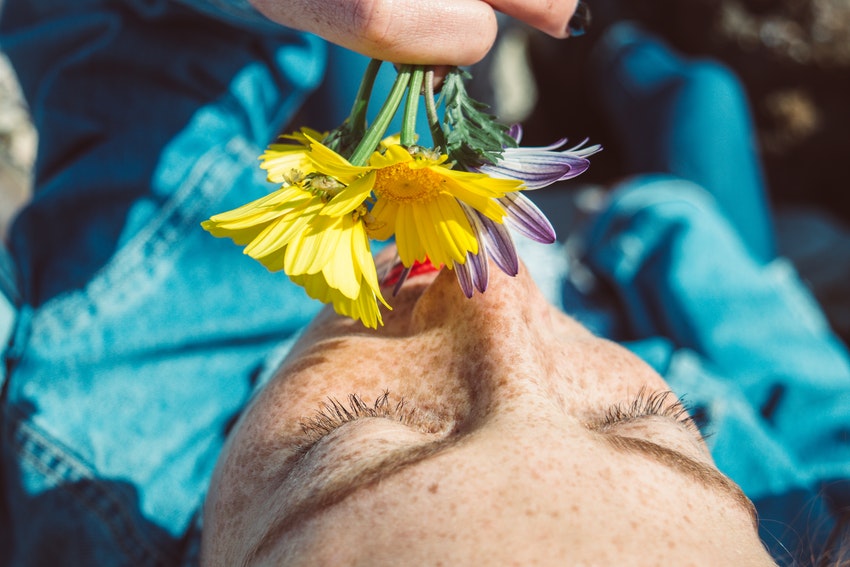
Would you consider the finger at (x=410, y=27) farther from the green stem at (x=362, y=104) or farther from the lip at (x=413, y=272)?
the lip at (x=413, y=272)

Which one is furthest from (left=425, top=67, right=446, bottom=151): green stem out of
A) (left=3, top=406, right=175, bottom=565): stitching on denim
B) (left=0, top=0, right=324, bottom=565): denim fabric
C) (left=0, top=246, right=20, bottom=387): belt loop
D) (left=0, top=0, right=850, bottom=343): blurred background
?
(left=0, top=0, right=850, bottom=343): blurred background

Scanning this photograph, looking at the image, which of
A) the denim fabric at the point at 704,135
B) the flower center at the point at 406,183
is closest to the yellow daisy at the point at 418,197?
the flower center at the point at 406,183

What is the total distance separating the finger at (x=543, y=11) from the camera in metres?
0.69

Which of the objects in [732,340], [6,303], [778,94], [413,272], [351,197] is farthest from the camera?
[778,94]

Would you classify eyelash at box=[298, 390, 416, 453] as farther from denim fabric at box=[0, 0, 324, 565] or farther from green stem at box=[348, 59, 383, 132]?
denim fabric at box=[0, 0, 324, 565]

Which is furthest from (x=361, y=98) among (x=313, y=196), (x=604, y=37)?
(x=604, y=37)

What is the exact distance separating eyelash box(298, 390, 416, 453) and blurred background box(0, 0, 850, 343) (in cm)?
163

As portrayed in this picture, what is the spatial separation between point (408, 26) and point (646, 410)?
40 cm

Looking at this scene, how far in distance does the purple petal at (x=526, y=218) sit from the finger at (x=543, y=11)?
0.68 ft

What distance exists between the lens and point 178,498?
3.33ft

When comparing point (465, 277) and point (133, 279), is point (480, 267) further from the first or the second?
point (133, 279)

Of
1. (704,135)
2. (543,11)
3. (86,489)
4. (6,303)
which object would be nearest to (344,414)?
(543,11)

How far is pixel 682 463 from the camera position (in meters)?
0.58

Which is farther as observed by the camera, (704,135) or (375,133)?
(704,135)
